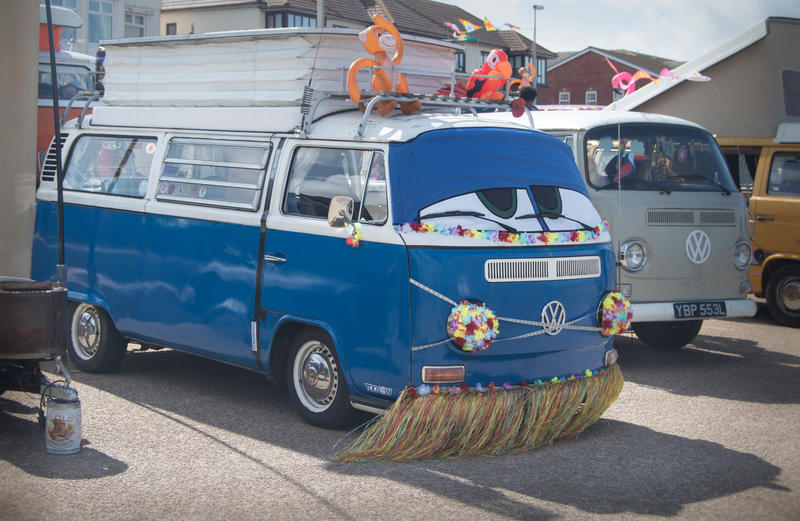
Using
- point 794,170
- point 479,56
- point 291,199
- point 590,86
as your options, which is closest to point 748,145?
point 794,170

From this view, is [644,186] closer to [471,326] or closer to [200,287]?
[471,326]

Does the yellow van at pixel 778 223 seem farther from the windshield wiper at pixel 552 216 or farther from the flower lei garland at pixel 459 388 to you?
the flower lei garland at pixel 459 388

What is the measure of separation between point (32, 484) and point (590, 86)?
7258cm

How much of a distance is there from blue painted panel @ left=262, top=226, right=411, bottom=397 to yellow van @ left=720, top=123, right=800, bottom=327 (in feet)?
24.2

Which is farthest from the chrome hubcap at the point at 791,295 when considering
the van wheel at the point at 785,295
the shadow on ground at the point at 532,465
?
the shadow on ground at the point at 532,465

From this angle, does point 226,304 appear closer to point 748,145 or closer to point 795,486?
point 795,486

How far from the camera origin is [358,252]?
678 centimetres

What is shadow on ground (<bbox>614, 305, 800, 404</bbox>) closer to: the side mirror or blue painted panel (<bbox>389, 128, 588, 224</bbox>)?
blue painted panel (<bbox>389, 128, 588, 224</bbox>)

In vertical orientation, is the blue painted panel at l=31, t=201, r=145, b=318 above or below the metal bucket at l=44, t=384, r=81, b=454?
above

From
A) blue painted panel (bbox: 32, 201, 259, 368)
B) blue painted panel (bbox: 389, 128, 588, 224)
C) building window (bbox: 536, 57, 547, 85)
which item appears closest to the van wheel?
blue painted panel (bbox: 389, 128, 588, 224)

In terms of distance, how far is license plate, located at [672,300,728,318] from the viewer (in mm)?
9984

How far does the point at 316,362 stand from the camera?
7.20 meters

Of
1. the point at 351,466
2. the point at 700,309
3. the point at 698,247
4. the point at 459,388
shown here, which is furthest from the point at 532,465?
the point at 698,247

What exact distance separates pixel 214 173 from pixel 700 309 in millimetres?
4912
